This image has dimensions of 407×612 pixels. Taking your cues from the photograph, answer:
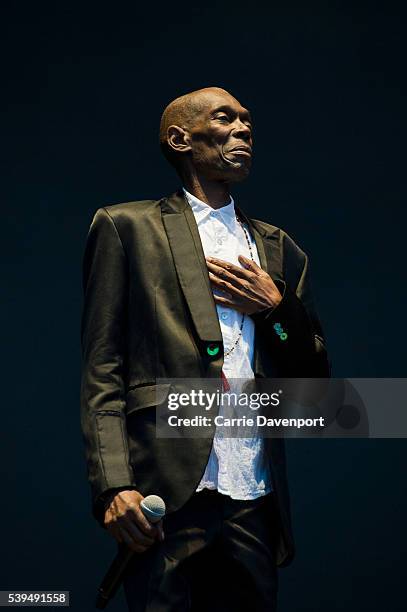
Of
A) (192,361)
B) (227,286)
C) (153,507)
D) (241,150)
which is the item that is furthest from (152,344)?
(241,150)

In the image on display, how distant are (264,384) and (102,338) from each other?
0.34m

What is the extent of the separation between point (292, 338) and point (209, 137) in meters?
0.48

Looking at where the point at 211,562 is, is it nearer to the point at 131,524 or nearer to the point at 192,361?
the point at 131,524

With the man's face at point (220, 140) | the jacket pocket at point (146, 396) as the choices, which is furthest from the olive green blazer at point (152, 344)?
the man's face at point (220, 140)

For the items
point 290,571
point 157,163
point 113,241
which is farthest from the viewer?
point 157,163

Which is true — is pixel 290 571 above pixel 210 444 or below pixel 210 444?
below

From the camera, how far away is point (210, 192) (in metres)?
2.91

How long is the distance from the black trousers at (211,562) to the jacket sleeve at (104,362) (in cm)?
A: 14

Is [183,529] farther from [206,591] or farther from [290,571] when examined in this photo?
[290,571]

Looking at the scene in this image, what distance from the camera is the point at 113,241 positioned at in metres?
2.77

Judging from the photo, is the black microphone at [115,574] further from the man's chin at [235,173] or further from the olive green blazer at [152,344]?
the man's chin at [235,173]

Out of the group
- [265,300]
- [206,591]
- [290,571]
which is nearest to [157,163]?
[290,571]

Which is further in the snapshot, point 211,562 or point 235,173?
point 235,173

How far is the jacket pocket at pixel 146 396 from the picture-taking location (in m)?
2.62
